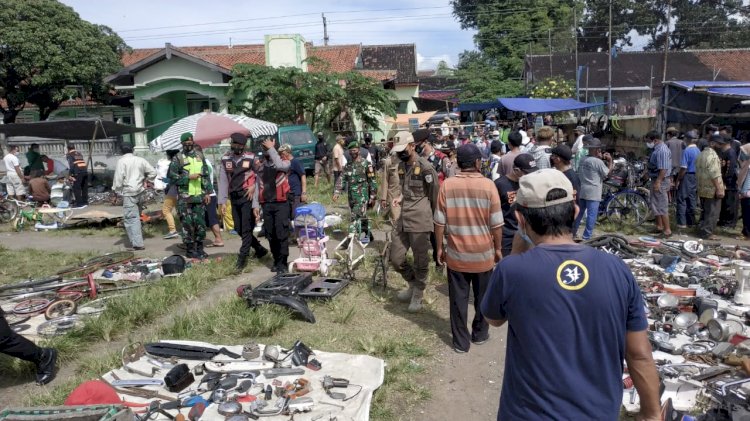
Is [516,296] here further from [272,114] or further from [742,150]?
[272,114]

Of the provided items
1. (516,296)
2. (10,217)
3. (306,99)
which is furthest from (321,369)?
(306,99)

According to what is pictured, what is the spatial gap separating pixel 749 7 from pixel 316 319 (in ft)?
147

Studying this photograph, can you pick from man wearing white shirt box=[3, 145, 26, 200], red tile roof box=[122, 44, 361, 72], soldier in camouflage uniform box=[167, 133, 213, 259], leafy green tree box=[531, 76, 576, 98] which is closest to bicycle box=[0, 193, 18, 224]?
man wearing white shirt box=[3, 145, 26, 200]

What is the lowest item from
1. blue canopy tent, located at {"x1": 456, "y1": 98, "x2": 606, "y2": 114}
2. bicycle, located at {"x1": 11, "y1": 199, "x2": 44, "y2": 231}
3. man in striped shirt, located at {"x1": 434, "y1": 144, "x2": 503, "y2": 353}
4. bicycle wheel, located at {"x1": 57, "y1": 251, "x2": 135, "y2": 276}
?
bicycle wheel, located at {"x1": 57, "y1": 251, "x2": 135, "y2": 276}

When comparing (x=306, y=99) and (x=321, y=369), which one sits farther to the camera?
(x=306, y=99)

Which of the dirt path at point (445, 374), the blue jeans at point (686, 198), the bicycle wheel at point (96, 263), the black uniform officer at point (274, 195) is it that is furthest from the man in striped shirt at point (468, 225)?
the blue jeans at point (686, 198)

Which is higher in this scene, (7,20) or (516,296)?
(7,20)

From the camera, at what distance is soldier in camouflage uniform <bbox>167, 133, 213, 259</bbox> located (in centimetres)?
815

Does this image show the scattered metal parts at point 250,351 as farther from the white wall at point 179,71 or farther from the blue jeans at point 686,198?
the white wall at point 179,71

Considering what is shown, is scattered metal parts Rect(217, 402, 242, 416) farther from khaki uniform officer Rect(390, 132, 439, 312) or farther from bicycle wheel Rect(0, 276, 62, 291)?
bicycle wheel Rect(0, 276, 62, 291)

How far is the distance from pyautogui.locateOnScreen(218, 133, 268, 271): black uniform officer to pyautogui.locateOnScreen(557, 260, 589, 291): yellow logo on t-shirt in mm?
6061

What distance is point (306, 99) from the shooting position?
19.8 metres

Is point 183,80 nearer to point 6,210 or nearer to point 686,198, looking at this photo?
point 6,210

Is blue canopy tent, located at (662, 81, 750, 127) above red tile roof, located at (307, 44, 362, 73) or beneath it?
beneath
